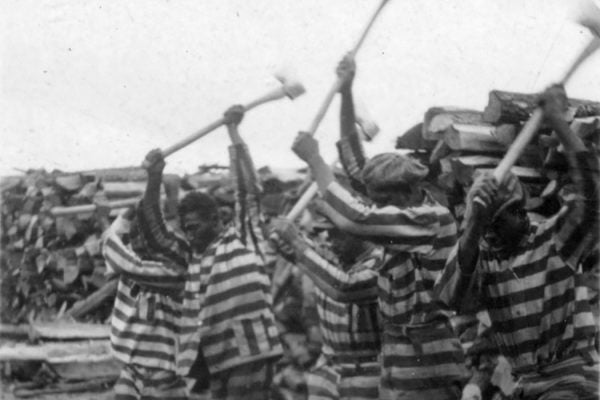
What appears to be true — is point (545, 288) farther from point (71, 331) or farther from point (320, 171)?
point (71, 331)

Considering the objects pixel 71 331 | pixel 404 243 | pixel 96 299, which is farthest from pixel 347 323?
pixel 96 299

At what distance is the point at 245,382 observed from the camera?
5.29 metres

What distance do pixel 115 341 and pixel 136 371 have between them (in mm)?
221

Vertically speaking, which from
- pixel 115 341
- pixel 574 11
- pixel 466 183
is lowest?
pixel 115 341

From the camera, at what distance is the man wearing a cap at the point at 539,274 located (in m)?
3.69

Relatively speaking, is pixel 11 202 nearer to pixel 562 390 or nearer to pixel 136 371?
pixel 136 371

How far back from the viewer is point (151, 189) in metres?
5.70

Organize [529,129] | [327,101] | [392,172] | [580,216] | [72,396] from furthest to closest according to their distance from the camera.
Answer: [72,396] < [327,101] < [392,172] < [529,129] < [580,216]

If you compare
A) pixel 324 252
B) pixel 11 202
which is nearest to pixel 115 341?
pixel 324 252

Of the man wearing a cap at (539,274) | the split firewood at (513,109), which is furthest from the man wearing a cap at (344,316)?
the split firewood at (513,109)

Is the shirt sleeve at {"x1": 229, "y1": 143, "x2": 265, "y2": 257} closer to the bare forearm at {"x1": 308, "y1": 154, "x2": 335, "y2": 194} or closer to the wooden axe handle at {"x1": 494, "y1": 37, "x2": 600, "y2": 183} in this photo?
the bare forearm at {"x1": 308, "y1": 154, "x2": 335, "y2": 194}

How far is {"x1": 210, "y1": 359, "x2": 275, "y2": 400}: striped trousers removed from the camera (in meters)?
5.28

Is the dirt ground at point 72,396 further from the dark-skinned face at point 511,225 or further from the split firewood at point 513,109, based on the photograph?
the dark-skinned face at point 511,225

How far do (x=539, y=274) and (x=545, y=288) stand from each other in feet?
0.20
